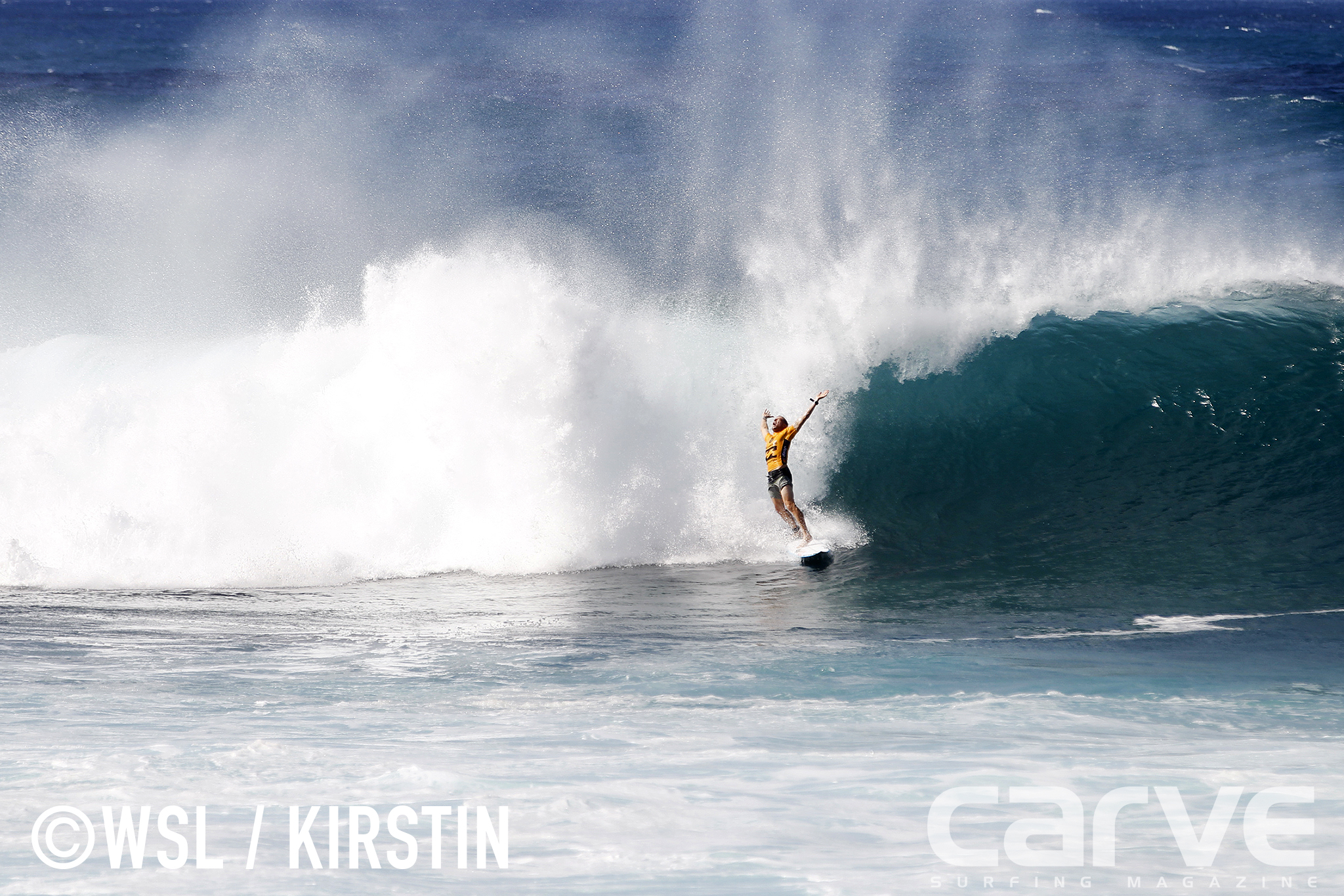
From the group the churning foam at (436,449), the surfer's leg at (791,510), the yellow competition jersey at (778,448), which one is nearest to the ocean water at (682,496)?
the churning foam at (436,449)

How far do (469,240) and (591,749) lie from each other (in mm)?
8376

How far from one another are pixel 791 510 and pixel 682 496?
1300 millimetres

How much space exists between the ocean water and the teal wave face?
6cm

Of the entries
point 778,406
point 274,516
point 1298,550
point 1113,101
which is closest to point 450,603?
point 274,516

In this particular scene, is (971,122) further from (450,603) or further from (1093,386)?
(450,603)

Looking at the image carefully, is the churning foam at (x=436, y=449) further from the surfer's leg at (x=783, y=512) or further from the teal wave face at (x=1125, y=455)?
the teal wave face at (x=1125, y=455)

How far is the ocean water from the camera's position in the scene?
490cm

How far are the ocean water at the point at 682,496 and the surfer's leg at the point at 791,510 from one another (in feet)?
0.83

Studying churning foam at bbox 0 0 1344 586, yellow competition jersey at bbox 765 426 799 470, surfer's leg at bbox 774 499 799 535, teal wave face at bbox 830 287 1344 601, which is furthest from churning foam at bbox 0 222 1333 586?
yellow competition jersey at bbox 765 426 799 470

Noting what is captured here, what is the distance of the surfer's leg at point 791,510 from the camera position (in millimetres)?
9711

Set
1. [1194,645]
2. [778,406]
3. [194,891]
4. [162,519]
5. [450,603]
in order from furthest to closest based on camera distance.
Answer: [778,406], [162,519], [450,603], [1194,645], [194,891]

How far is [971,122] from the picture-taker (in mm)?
25359

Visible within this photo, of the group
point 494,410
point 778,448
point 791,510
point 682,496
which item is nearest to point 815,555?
point 791,510

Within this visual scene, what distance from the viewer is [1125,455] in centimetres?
1124
